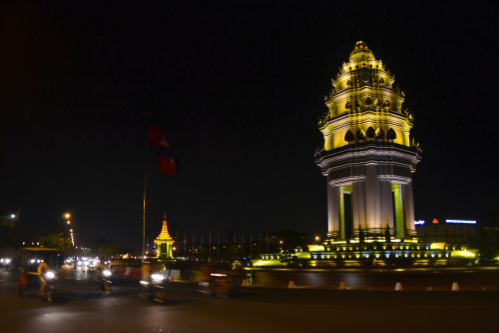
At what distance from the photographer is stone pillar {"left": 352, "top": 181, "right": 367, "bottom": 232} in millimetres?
41625

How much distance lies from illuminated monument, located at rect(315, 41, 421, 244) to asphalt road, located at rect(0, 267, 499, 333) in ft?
66.8

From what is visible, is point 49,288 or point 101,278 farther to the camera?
point 101,278

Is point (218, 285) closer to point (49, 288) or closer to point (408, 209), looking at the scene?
point (49, 288)

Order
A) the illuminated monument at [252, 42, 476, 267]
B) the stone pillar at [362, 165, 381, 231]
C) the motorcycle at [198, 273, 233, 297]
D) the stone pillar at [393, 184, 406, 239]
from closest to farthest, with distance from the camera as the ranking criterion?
the motorcycle at [198, 273, 233, 297] → the illuminated monument at [252, 42, 476, 267] → the stone pillar at [362, 165, 381, 231] → the stone pillar at [393, 184, 406, 239]

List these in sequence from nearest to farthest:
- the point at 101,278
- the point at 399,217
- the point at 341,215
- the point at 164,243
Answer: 1. the point at 101,278
2. the point at 399,217
3. the point at 341,215
4. the point at 164,243

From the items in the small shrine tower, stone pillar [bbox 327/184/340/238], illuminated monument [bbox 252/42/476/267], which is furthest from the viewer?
the small shrine tower

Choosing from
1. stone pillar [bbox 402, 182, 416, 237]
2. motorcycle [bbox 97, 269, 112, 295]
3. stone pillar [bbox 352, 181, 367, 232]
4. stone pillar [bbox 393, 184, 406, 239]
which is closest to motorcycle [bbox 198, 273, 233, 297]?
motorcycle [bbox 97, 269, 112, 295]

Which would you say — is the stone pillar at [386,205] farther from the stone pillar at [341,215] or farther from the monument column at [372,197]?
the stone pillar at [341,215]

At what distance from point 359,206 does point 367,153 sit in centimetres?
537

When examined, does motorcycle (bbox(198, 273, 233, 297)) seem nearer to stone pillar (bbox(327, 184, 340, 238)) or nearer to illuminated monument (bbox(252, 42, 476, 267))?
illuminated monument (bbox(252, 42, 476, 267))

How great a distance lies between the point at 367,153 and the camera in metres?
42.6

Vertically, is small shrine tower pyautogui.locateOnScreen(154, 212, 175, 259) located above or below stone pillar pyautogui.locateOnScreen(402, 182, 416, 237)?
below

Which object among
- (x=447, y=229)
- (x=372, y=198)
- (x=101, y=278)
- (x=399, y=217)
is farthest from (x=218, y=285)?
(x=447, y=229)

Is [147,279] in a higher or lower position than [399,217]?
lower
